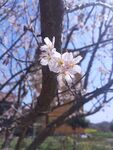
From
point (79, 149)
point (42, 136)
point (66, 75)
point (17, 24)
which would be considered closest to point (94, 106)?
point (42, 136)

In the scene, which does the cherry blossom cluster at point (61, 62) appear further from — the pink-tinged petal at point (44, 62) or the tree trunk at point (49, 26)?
the tree trunk at point (49, 26)

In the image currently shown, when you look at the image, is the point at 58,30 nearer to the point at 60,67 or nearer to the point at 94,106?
the point at 60,67

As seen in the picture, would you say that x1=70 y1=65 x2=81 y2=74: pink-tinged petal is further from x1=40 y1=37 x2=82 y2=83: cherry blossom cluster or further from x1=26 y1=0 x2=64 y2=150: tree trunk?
x1=26 y1=0 x2=64 y2=150: tree trunk

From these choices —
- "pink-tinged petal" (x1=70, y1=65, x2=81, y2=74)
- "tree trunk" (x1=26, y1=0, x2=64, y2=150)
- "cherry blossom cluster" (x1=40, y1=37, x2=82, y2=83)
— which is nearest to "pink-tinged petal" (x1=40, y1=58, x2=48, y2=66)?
"cherry blossom cluster" (x1=40, y1=37, x2=82, y2=83)

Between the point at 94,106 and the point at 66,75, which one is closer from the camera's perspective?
the point at 66,75

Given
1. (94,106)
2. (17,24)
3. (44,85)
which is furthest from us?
(17,24)

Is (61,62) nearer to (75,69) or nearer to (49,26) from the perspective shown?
(75,69)

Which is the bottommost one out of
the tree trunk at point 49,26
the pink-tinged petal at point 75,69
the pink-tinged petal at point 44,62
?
the pink-tinged petal at point 75,69

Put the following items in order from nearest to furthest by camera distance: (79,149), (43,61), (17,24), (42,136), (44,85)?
(43,61)
(44,85)
(42,136)
(17,24)
(79,149)

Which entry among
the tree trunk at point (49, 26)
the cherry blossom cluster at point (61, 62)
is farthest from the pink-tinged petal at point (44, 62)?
the tree trunk at point (49, 26)
